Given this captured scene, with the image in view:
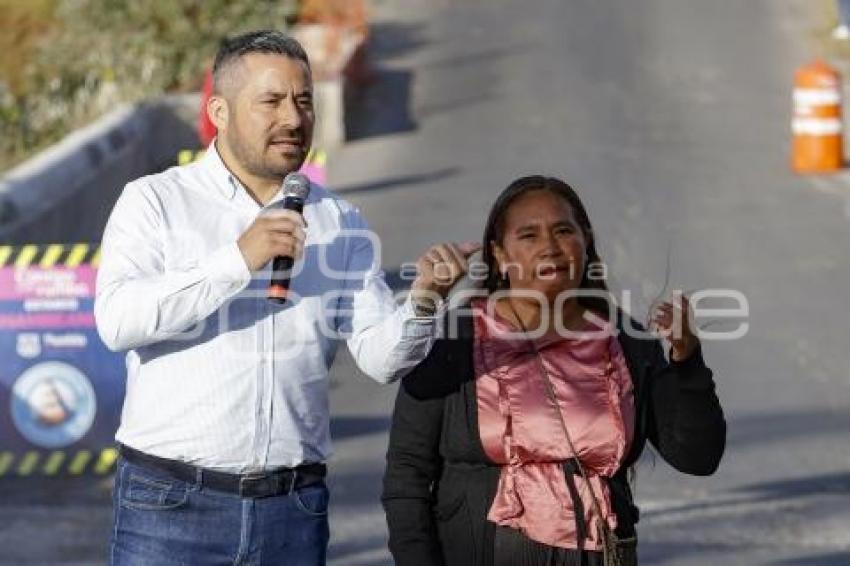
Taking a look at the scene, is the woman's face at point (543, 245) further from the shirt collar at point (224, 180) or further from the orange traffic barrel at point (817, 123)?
the orange traffic barrel at point (817, 123)

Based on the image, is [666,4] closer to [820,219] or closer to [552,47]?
[552,47]

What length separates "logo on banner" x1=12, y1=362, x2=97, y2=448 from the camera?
1082 centimetres

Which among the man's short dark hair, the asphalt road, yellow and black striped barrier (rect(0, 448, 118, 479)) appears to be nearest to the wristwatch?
the man's short dark hair

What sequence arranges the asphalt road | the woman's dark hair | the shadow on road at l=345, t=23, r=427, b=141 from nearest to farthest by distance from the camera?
the woman's dark hair, the asphalt road, the shadow on road at l=345, t=23, r=427, b=141

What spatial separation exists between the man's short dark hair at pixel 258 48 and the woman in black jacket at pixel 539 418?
2.00ft

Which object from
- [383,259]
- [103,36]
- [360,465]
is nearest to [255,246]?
[360,465]

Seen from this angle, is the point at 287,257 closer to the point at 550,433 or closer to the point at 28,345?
the point at 550,433

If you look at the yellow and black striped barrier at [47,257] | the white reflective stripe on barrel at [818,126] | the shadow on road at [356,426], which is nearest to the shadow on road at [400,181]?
the white reflective stripe on barrel at [818,126]

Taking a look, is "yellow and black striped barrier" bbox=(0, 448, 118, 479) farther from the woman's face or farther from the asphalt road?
the woman's face

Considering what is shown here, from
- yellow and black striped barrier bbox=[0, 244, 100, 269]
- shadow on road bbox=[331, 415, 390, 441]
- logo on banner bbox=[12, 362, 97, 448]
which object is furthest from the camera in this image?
shadow on road bbox=[331, 415, 390, 441]

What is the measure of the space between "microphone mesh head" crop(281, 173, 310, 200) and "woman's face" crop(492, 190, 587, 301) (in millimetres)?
529

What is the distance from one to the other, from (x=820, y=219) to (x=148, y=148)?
7.04m

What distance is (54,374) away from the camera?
10.8 meters

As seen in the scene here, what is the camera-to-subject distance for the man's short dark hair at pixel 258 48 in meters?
4.56
